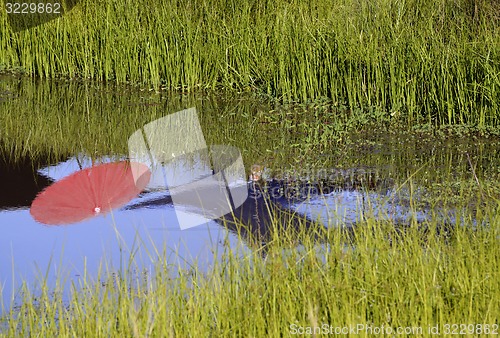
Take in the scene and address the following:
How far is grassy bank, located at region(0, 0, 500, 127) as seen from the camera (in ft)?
24.0

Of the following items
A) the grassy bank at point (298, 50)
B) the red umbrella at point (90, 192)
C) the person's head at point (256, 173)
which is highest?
the grassy bank at point (298, 50)

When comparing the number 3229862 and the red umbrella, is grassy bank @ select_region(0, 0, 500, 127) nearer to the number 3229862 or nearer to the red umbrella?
the number 3229862

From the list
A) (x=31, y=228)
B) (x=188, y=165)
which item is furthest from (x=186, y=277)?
(x=188, y=165)

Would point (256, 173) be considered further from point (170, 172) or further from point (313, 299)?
point (313, 299)

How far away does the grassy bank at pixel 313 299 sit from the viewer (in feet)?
10.1

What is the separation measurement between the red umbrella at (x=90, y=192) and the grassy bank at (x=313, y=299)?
5.84 ft

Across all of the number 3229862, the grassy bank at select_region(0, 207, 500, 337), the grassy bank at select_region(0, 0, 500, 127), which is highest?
the number 3229862

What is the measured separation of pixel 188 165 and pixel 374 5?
336cm

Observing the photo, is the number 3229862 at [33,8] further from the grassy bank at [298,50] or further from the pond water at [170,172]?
the pond water at [170,172]

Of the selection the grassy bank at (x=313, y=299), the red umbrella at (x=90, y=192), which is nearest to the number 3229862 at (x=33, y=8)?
the red umbrella at (x=90, y=192)

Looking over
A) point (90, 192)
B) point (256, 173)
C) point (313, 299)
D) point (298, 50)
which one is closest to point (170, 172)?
point (256, 173)

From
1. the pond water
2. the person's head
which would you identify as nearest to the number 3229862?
the pond water

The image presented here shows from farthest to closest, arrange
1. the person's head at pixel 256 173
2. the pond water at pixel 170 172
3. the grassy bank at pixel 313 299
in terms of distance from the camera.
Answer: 1. the person's head at pixel 256 173
2. the pond water at pixel 170 172
3. the grassy bank at pixel 313 299

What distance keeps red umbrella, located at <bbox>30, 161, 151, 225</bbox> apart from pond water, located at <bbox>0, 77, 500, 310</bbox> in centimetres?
7
